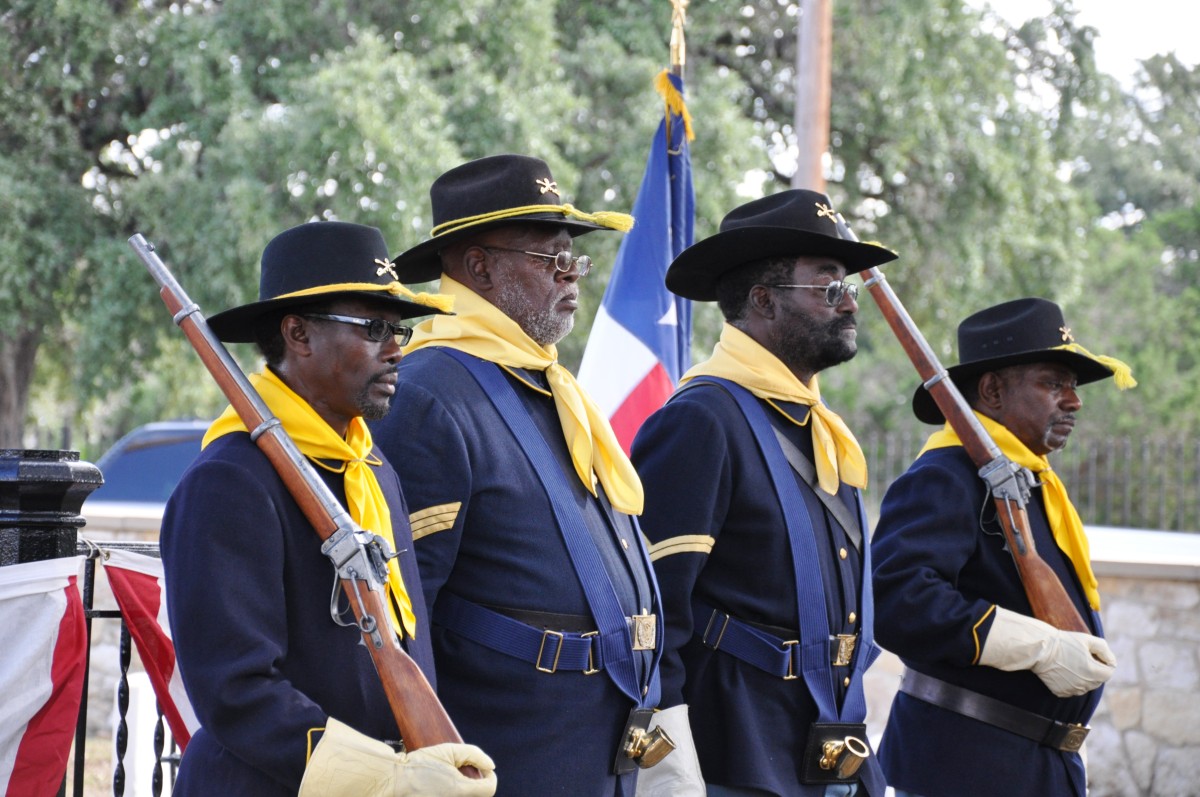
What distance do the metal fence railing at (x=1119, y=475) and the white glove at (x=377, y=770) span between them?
11.5m

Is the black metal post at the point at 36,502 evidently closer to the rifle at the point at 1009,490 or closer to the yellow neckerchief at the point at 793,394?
the yellow neckerchief at the point at 793,394

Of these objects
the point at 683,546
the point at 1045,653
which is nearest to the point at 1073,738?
the point at 1045,653

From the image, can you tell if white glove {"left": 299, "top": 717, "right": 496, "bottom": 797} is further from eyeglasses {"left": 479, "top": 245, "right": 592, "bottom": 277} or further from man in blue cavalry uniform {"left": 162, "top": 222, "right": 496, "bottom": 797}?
eyeglasses {"left": 479, "top": 245, "right": 592, "bottom": 277}

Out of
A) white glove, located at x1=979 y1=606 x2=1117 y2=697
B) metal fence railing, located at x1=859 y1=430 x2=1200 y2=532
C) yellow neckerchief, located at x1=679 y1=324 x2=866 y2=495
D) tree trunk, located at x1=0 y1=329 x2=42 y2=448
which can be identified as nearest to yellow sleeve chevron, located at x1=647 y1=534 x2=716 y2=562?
yellow neckerchief, located at x1=679 y1=324 x2=866 y2=495

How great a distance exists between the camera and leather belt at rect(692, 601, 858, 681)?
141 inches

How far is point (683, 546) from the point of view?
3.61 meters

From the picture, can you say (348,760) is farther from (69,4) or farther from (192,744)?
(69,4)

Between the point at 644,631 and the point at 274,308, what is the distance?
43.2 inches

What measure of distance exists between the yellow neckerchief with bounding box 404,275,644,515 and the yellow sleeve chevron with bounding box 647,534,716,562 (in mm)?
233

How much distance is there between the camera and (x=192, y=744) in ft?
9.13

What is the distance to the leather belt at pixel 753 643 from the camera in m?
3.59

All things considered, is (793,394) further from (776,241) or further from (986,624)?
(986,624)

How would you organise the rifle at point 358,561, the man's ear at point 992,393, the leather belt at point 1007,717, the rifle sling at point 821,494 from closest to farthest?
the rifle at point 358,561 → the rifle sling at point 821,494 → the leather belt at point 1007,717 → the man's ear at point 992,393

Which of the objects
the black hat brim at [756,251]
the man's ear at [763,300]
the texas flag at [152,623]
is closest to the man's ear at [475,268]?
the black hat brim at [756,251]
